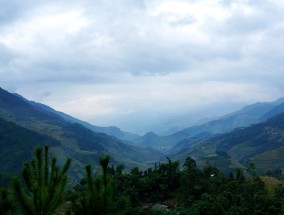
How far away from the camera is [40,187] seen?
1457 cm

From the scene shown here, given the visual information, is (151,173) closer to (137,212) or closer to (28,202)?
(137,212)

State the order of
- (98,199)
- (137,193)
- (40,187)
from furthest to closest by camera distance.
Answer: (137,193)
(98,199)
(40,187)

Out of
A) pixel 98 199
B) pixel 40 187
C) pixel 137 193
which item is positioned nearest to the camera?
pixel 40 187

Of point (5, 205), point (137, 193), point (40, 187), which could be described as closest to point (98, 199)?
point (40, 187)

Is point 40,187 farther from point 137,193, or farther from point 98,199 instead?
point 137,193

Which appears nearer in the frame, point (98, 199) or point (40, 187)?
point (40, 187)

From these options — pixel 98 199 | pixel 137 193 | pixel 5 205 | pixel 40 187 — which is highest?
pixel 40 187

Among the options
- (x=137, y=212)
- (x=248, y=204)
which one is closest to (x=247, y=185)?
(x=248, y=204)

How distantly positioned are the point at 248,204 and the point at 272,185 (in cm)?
1741

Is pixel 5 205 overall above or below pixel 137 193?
above

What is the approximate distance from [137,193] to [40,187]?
49651 millimetres

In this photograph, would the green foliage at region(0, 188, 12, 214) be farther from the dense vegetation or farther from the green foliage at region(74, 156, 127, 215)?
the green foliage at region(74, 156, 127, 215)

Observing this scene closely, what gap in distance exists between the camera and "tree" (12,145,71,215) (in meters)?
14.3

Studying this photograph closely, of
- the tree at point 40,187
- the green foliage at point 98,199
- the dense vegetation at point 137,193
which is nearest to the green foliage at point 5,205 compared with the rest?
the dense vegetation at point 137,193
